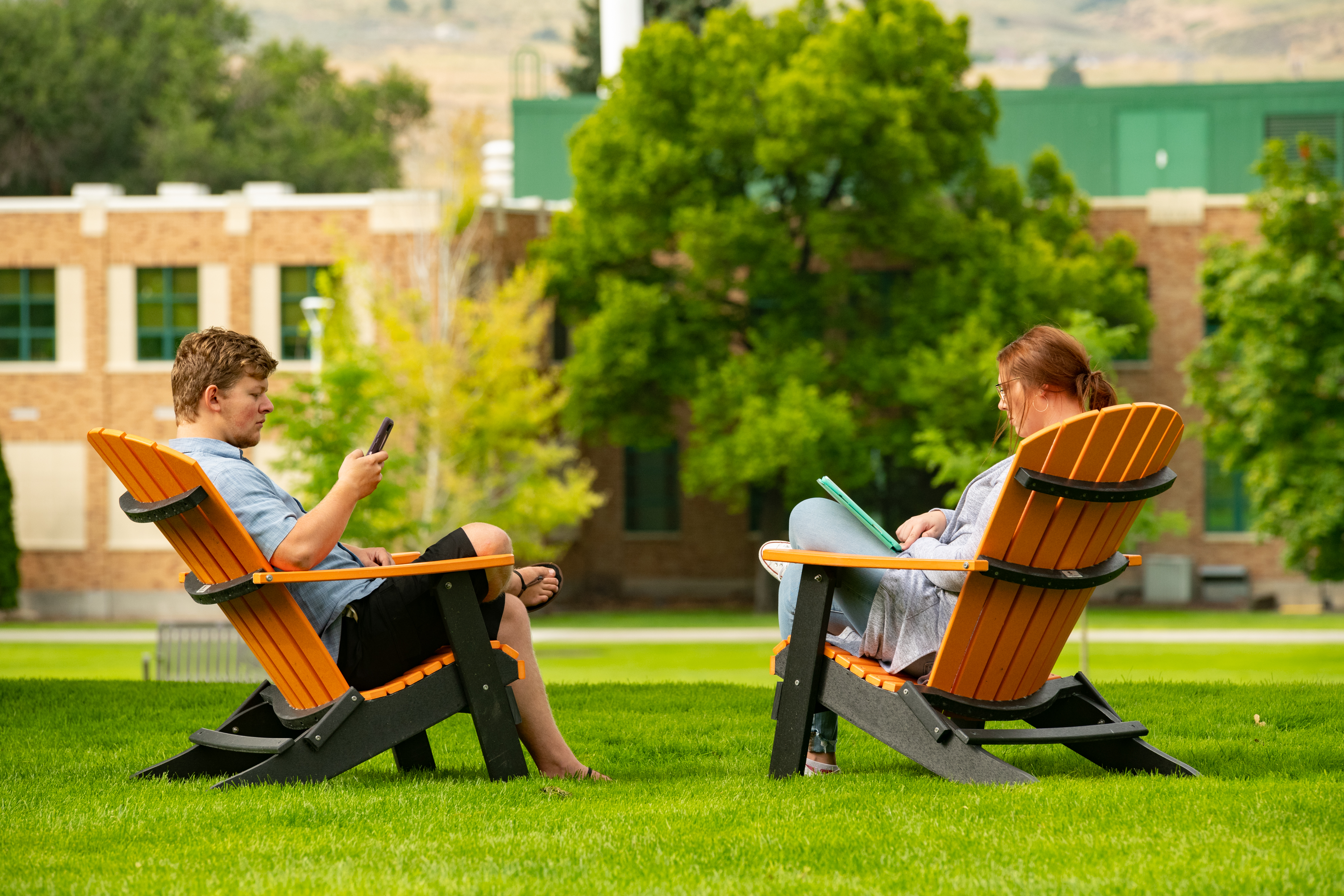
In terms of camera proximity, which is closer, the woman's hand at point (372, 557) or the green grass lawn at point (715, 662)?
the woman's hand at point (372, 557)

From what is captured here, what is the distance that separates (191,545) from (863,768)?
2411 mm

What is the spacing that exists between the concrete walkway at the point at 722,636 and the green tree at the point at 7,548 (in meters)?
4.62

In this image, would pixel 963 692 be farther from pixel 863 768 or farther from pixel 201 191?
pixel 201 191

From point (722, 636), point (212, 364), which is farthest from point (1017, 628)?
point (722, 636)

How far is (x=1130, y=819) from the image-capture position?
13.2 feet

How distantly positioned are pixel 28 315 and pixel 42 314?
1.15 feet

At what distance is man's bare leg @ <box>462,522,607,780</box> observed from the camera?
500 centimetres

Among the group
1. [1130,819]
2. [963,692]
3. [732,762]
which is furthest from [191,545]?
[1130,819]

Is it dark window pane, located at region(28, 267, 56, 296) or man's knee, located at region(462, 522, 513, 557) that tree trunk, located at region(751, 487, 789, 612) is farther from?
man's knee, located at region(462, 522, 513, 557)

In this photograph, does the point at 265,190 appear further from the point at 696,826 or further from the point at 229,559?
the point at 696,826

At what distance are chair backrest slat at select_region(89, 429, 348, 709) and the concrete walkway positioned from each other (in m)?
17.3

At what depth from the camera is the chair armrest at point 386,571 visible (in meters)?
4.55

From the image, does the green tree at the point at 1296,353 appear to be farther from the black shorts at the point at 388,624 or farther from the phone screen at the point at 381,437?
the phone screen at the point at 381,437

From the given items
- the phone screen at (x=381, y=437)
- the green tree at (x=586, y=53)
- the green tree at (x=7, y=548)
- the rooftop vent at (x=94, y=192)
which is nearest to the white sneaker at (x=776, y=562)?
the phone screen at (x=381, y=437)
